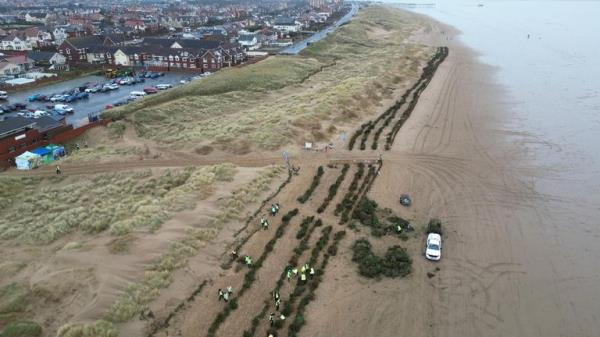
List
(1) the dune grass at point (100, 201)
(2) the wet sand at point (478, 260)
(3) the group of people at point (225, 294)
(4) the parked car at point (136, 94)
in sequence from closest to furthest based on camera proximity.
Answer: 1. (2) the wet sand at point (478, 260)
2. (3) the group of people at point (225, 294)
3. (1) the dune grass at point (100, 201)
4. (4) the parked car at point (136, 94)

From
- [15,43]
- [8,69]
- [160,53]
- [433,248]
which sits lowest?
[8,69]

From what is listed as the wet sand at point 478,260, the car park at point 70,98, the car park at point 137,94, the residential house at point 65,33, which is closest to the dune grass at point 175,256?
the wet sand at point 478,260

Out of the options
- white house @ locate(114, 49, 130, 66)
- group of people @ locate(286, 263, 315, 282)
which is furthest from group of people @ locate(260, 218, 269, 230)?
white house @ locate(114, 49, 130, 66)

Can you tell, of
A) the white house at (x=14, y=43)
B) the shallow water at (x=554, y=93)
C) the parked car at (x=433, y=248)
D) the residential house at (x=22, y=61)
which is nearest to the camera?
the parked car at (x=433, y=248)

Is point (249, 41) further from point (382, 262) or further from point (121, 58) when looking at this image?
point (382, 262)

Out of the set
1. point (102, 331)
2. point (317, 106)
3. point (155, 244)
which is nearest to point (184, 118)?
point (317, 106)

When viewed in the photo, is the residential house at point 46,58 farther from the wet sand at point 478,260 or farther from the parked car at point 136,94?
the wet sand at point 478,260

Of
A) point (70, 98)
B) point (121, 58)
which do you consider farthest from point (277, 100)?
point (121, 58)
